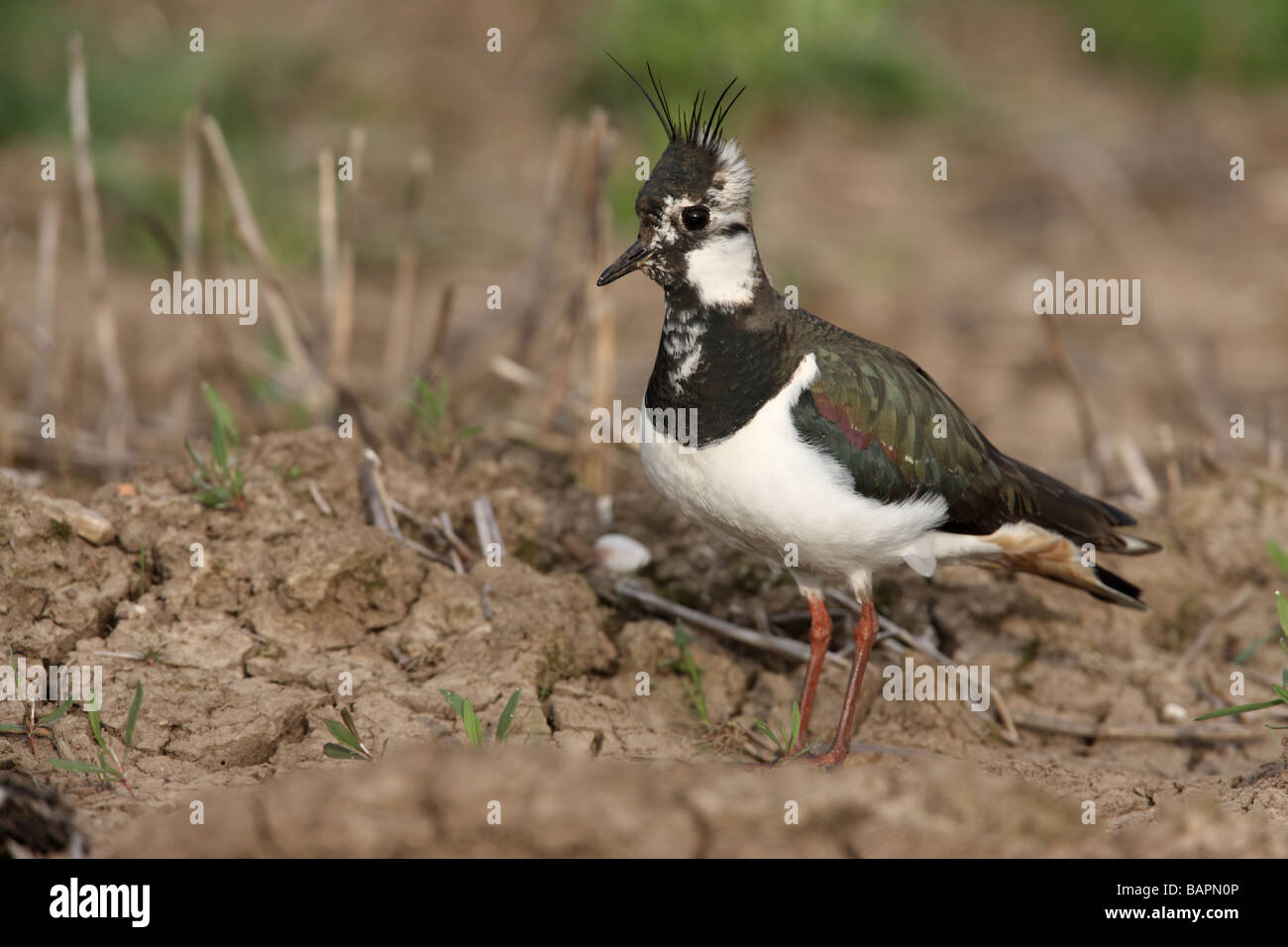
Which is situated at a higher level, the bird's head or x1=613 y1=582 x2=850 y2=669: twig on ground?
the bird's head

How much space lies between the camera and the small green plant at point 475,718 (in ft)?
12.6

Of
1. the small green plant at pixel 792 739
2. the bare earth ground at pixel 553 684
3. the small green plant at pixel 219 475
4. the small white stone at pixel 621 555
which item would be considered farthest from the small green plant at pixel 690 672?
the small green plant at pixel 219 475

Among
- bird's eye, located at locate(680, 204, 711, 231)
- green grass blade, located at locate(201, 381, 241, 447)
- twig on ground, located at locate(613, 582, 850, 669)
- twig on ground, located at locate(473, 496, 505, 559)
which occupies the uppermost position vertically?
bird's eye, located at locate(680, 204, 711, 231)

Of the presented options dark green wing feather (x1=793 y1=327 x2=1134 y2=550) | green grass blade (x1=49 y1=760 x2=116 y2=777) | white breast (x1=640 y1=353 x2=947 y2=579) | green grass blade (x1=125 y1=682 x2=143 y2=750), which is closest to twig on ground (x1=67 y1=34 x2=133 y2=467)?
green grass blade (x1=125 y1=682 x2=143 y2=750)

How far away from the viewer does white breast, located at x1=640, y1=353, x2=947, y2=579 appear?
4090 millimetres

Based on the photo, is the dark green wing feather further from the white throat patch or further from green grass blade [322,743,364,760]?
green grass blade [322,743,364,760]

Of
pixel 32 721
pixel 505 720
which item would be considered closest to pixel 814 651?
pixel 505 720

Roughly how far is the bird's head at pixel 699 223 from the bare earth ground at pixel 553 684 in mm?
1352

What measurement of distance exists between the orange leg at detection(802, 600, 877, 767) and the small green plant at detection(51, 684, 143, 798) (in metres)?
2.16

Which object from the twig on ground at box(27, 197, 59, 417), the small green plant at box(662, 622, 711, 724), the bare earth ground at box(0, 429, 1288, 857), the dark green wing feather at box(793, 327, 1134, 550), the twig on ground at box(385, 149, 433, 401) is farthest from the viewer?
the twig on ground at box(27, 197, 59, 417)

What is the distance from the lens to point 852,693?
446cm

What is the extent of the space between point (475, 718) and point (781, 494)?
1182 millimetres

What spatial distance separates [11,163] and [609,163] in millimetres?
5427
